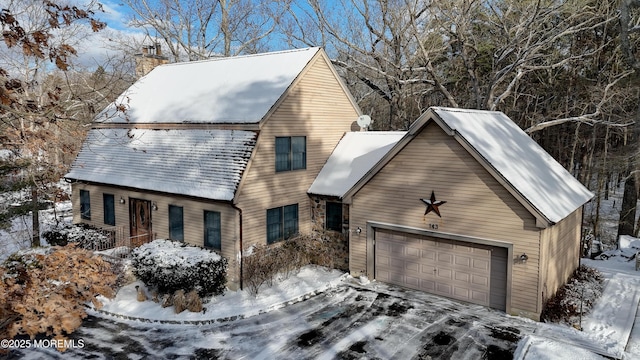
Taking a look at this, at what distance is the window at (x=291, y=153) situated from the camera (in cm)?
1667

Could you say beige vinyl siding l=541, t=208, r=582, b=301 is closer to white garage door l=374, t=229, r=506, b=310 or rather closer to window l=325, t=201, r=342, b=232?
white garage door l=374, t=229, r=506, b=310

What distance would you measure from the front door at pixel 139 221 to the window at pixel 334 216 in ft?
23.3

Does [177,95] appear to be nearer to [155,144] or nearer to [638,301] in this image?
[155,144]

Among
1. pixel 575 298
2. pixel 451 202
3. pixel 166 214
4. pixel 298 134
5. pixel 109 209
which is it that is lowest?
pixel 575 298

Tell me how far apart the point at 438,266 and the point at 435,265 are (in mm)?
103

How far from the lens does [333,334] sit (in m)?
11.7

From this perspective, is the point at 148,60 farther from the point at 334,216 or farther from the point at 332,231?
the point at 332,231

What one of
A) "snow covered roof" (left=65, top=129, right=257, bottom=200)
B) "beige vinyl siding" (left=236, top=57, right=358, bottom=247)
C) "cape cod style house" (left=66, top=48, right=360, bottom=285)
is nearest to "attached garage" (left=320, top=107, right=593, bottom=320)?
"beige vinyl siding" (left=236, top=57, right=358, bottom=247)

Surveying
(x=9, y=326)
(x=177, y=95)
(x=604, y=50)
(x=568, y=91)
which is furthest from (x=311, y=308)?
(x=604, y=50)

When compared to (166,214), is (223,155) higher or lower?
higher

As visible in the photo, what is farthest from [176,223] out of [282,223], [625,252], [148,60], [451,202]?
[625,252]

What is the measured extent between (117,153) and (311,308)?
11480mm

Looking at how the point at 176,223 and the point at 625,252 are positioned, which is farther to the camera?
the point at 625,252

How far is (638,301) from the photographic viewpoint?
1373 cm
